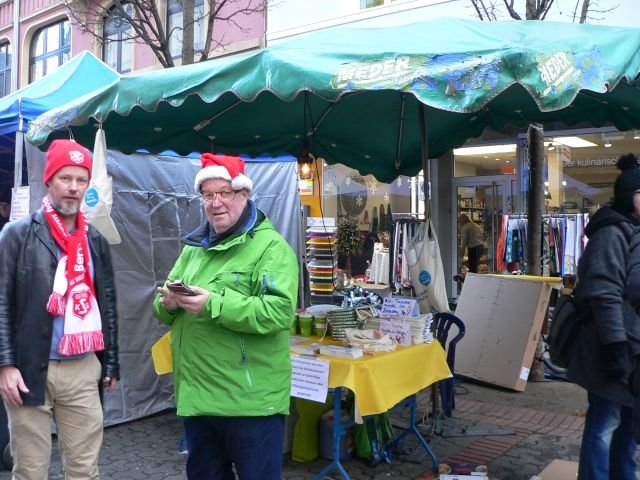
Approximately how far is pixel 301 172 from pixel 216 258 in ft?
11.9

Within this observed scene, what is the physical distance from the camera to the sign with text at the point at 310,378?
12.7 feet

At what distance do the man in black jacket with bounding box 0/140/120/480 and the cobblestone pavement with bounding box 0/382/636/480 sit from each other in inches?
65.5

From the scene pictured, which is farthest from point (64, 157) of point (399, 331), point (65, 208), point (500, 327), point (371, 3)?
point (371, 3)

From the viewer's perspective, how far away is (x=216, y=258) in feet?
9.00

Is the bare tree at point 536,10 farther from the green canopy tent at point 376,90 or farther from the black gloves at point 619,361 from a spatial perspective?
the black gloves at point 619,361

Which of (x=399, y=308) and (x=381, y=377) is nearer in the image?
(x=381, y=377)

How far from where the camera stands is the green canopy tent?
3.12 m

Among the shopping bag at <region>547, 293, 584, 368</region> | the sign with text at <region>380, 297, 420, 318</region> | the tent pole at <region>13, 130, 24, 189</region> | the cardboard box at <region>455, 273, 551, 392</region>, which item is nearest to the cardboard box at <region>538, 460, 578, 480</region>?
the shopping bag at <region>547, 293, 584, 368</region>

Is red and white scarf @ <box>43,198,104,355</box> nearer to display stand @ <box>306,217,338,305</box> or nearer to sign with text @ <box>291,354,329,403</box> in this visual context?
sign with text @ <box>291,354,329,403</box>

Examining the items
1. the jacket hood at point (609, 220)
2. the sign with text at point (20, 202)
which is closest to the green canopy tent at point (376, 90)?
the sign with text at point (20, 202)

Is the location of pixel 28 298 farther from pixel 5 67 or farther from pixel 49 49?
pixel 5 67

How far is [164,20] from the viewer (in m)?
14.6

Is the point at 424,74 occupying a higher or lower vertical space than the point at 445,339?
higher

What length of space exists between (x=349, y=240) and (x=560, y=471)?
27.2 ft
